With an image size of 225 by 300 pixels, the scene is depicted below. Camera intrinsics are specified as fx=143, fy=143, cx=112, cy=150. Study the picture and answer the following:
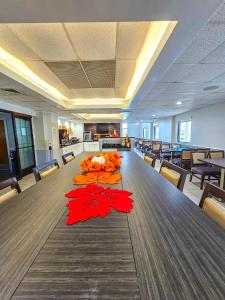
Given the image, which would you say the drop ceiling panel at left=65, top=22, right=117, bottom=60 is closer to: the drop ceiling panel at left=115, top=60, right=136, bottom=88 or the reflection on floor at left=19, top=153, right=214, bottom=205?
the drop ceiling panel at left=115, top=60, right=136, bottom=88

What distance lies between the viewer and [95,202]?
3.25 feet

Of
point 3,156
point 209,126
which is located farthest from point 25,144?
point 209,126

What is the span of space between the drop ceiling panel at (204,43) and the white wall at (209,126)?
133 inches

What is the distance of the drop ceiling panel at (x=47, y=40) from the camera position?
4.87ft

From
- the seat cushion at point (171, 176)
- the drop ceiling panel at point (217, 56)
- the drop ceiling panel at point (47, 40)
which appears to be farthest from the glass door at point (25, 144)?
the drop ceiling panel at point (217, 56)

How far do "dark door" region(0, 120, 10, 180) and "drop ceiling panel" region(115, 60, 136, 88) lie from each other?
349 centimetres

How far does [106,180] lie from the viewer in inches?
55.3

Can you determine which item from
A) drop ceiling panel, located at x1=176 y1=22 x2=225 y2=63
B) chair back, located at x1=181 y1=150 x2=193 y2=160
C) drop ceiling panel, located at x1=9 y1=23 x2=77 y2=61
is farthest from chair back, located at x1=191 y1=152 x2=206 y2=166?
drop ceiling panel, located at x1=9 y1=23 x2=77 y2=61

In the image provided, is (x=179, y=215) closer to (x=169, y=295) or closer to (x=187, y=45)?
(x=169, y=295)

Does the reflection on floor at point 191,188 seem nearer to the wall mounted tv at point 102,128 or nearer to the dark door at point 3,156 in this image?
the dark door at point 3,156

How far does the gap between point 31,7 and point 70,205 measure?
1.41 metres

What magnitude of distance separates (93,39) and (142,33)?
1.85 feet

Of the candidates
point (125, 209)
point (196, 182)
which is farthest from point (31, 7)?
point (196, 182)

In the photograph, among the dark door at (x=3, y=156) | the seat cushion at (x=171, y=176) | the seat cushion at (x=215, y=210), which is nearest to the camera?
the seat cushion at (x=215, y=210)
